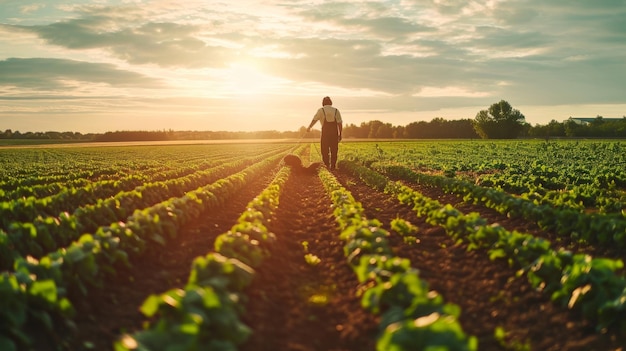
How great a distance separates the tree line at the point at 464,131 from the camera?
306ft

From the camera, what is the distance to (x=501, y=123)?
369ft

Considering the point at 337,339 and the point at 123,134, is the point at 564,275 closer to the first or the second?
the point at 337,339

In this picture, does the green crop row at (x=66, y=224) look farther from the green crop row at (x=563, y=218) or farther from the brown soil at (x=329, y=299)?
the green crop row at (x=563, y=218)

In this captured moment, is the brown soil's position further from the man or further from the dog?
the dog

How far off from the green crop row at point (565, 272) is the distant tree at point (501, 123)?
365ft

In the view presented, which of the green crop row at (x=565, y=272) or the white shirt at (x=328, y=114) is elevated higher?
the white shirt at (x=328, y=114)

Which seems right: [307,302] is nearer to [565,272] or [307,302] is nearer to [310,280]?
[310,280]

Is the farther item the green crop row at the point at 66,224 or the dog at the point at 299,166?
the dog at the point at 299,166

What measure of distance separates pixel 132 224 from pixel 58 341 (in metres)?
2.90

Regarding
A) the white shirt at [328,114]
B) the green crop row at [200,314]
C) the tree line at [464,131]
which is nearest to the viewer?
the green crop row at [200,314]

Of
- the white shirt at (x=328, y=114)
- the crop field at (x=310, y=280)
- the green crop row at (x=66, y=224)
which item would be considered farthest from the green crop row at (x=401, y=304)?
the white shirt at (x=328, y=114)

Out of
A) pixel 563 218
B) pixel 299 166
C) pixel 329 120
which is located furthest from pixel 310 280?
pixel 299 166

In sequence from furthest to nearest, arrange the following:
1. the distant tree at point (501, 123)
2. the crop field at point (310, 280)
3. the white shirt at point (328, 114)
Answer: the distant tree at point (501, 123) → the white shirt at point (328, 114) → the crop field at point (310, 280)

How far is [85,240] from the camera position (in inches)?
242
